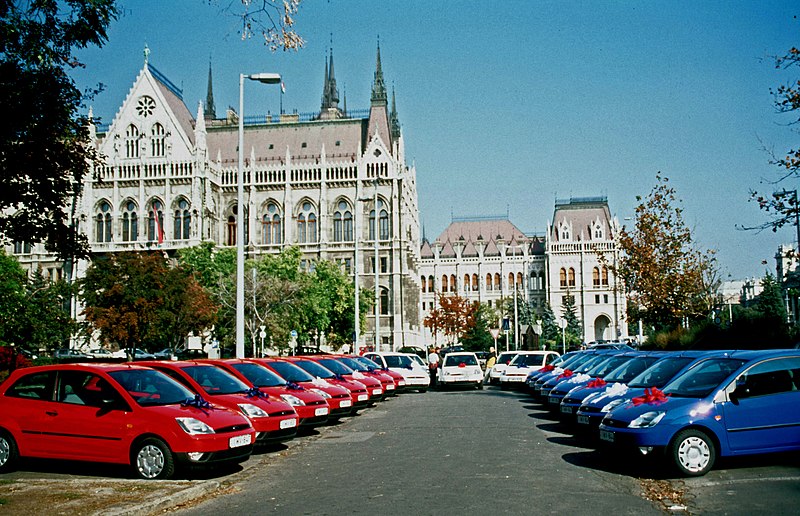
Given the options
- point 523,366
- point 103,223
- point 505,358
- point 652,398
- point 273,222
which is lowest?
point 523,366

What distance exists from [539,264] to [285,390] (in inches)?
4653

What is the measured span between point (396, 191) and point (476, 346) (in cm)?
2225

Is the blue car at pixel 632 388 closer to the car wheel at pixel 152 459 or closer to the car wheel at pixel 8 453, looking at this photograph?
the car wheel at pixel 152 459

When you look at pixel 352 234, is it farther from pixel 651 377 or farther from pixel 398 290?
pixel 651 377

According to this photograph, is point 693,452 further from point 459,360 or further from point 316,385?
point 459,360

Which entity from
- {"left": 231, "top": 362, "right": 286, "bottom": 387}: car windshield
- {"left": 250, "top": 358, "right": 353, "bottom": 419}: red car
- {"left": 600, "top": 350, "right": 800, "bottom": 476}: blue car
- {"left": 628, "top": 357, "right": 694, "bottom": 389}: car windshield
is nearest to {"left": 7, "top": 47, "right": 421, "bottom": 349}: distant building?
{"left": 250, "top": 358, "right": 353, "bottom": 419}: red car

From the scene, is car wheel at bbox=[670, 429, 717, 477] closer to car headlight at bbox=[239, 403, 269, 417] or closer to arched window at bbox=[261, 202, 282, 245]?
car headlight at bbox=[239, 403, 269, 417]

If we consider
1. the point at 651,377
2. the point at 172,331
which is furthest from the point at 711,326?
the point at 172,331

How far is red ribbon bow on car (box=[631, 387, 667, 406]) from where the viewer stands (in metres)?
11.4

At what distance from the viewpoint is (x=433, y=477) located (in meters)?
10.8

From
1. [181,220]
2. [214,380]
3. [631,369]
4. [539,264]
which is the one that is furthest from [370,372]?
[539,264]

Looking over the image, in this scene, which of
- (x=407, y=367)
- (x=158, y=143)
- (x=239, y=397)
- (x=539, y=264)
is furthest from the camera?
(x=539, y=264)

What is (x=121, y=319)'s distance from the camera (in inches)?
1503

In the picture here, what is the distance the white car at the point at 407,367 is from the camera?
102 ft
